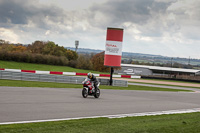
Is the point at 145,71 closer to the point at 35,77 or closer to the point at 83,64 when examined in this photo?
the point at 83,64

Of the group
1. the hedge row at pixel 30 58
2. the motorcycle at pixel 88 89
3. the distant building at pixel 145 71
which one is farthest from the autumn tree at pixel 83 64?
the motorcycle at pixel 88 89

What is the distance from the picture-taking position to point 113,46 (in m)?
33.3

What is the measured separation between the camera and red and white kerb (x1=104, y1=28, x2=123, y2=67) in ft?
108

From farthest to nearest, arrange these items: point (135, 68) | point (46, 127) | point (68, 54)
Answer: point (68, 54), point (135, 68), point (46, 127)

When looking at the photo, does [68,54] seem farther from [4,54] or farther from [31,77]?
[31,77]

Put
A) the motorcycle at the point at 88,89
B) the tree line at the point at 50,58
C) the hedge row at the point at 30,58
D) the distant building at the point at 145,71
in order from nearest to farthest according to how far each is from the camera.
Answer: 1. the motorcycle at the point at 88,89
2. the hedge row at the point at 30,58
3. the tree line at the point at 50,58
4. the distant building at the point at 145,71

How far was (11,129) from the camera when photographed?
7.36 meters

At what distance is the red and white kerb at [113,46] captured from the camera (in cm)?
3297

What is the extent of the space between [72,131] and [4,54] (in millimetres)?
55981

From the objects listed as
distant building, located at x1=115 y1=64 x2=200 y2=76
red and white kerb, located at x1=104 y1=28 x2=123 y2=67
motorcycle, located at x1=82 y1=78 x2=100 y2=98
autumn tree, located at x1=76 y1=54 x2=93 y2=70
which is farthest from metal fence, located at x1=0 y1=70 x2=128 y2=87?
distant building, located at x1=115 y1=64 x2=200 y2=76

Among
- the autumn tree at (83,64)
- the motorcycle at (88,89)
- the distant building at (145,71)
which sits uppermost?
the autumn tree at (83,64)

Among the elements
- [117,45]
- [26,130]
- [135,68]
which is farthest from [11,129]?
[135,68]

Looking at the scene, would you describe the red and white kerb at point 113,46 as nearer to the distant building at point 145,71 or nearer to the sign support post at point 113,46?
the sign support post at point 113,46

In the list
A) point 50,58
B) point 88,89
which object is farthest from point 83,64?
point 88,89
